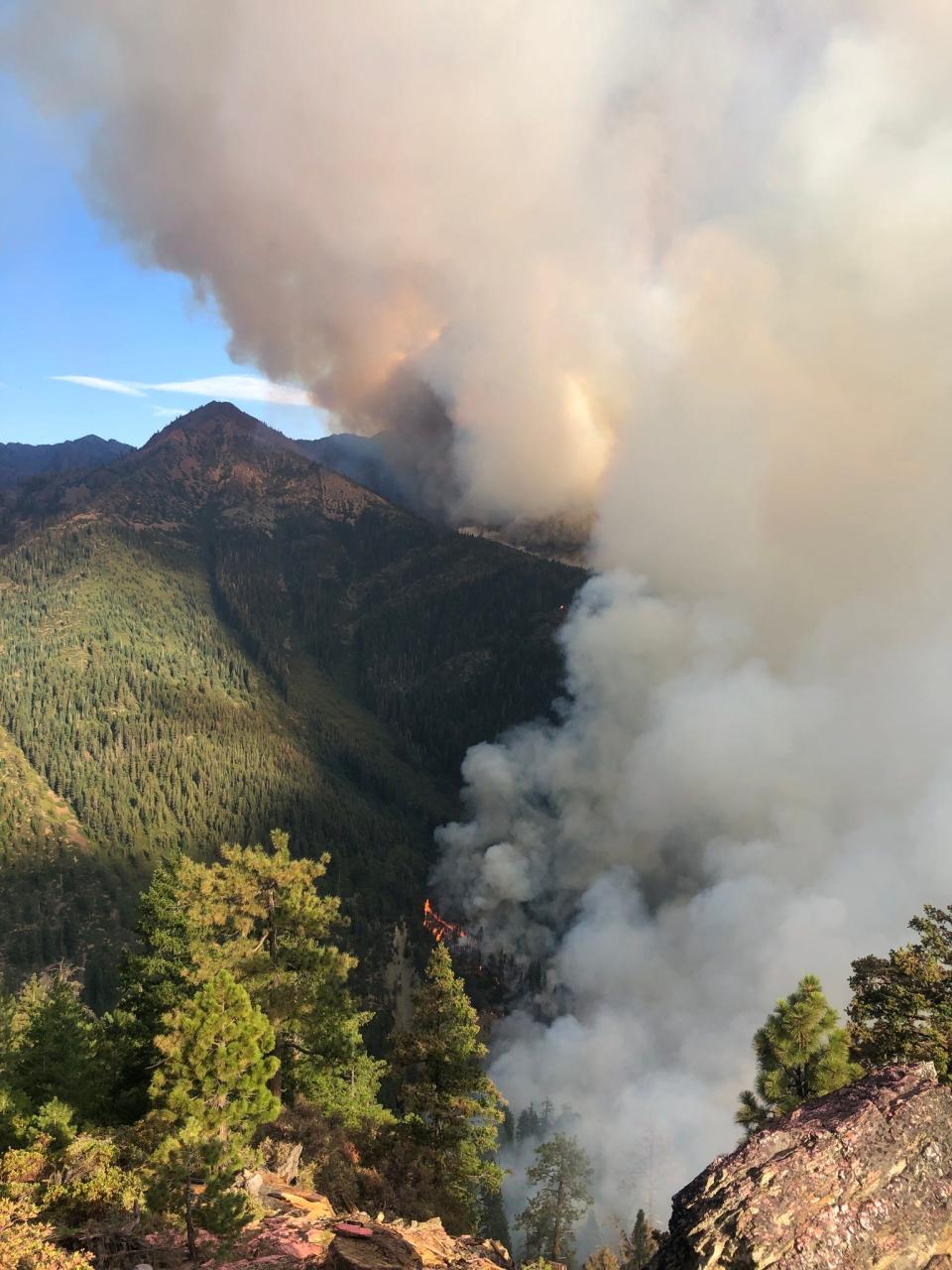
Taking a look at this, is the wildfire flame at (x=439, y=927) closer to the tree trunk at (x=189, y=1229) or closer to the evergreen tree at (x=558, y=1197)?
the evergreen tree at (x=558, y=1197)

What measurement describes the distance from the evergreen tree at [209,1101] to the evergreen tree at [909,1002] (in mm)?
21662

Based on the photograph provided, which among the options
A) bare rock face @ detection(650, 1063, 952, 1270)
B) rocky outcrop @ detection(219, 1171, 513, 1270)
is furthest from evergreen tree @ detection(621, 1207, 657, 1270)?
bare rock face @ detection(650, 1063, 952, 1270)

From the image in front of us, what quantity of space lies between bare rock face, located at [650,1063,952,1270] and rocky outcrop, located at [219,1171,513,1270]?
25.5 feet

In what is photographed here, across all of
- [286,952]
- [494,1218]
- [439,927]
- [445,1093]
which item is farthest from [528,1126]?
[286,952]

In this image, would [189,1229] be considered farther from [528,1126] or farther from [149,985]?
[528,1126]

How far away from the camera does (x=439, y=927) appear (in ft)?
503

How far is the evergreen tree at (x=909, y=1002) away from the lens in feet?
78.9

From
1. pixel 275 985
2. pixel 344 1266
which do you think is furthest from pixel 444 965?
pixel 344 1266

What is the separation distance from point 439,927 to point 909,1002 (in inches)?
5541

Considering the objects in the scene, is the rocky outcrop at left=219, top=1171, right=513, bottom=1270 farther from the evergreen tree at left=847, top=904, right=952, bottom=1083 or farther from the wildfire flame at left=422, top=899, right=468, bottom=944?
the wildfire flame at left=422, top=899, right=468, bottom=944

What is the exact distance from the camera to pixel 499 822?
187 m

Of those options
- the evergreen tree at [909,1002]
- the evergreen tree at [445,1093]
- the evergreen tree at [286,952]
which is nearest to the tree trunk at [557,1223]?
the evergreen tree at [445,1093]

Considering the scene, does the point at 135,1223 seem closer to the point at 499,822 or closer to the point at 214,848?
the point at 214,848

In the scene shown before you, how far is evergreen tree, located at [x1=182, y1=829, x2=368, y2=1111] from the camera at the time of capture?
28.6 metres
